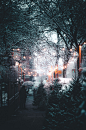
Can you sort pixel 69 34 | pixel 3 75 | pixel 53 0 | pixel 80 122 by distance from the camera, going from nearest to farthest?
pixel 80 122
pixel 53 0
pixel 3 75
pixel 69 34

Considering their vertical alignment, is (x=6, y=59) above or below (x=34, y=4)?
below

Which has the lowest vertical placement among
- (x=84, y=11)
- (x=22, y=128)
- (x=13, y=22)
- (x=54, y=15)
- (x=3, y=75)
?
(x=22, y=128)

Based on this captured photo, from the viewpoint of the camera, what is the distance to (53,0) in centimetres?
643

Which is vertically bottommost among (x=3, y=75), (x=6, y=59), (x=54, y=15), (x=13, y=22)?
(x=3, y=75)

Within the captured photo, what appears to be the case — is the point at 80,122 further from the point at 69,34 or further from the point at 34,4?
the point at 69,34

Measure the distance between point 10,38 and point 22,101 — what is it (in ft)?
19.4

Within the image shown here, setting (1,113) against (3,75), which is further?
(3,75)

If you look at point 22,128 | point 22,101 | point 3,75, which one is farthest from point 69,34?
point 22,128

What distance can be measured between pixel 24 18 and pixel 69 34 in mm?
5255

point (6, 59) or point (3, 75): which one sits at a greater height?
point (6, 59)

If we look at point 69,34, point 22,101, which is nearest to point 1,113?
point 22,101

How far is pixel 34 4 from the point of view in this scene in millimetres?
6180

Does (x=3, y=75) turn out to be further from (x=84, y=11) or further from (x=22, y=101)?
(x=84, y=11)

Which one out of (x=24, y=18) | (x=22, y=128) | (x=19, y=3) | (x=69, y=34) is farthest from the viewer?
(x=69, y=34)
